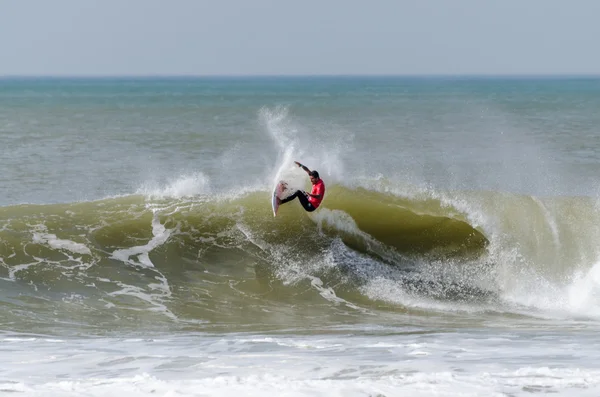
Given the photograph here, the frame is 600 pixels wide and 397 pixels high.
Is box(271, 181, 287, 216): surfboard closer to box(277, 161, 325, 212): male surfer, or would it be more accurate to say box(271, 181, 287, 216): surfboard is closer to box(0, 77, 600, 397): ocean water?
box(0, 77, 600, 397): ocean water

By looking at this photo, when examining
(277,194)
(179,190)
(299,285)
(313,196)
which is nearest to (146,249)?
(277,194)

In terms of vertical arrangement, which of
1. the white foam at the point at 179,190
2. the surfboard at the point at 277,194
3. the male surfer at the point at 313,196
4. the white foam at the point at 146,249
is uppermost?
the male surfer at the point at 313,196

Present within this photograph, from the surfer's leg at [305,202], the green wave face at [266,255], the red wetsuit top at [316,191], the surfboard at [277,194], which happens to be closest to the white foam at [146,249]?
the green wave face at [266,255]

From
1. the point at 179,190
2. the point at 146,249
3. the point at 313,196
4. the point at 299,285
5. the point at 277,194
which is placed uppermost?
the point at 313,196

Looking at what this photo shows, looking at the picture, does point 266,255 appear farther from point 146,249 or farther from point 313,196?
point 146,249

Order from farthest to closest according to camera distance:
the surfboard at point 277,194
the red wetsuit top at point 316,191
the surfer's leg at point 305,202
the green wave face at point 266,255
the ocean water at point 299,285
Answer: the surfboard at point 277,194, the red wetsuit top at point 316,191, the surfer's leg at point 305,202, the green wave face at point 266,255, the ocean water at point 299,285

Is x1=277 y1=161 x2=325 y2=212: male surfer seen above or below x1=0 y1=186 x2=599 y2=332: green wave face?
above

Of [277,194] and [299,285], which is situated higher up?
[277,194]

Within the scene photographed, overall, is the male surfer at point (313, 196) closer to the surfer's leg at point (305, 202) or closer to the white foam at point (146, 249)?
the surfer's leg at point (305, 202)

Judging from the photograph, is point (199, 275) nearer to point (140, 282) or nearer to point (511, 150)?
point (140, 282)

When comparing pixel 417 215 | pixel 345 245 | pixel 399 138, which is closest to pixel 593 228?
pixel 417 215

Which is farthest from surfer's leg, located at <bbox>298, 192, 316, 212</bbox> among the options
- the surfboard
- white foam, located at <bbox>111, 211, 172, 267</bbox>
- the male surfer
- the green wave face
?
white foam, located at <bbox>111, 211, 172, 267</bbox>

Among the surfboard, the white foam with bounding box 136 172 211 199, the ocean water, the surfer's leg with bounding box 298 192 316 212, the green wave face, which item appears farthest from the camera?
the white foam with bounding box 136 172 211 199

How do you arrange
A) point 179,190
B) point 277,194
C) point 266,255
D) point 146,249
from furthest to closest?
point 179,190 → point 277,194 → point 146,249 → point 266,255
